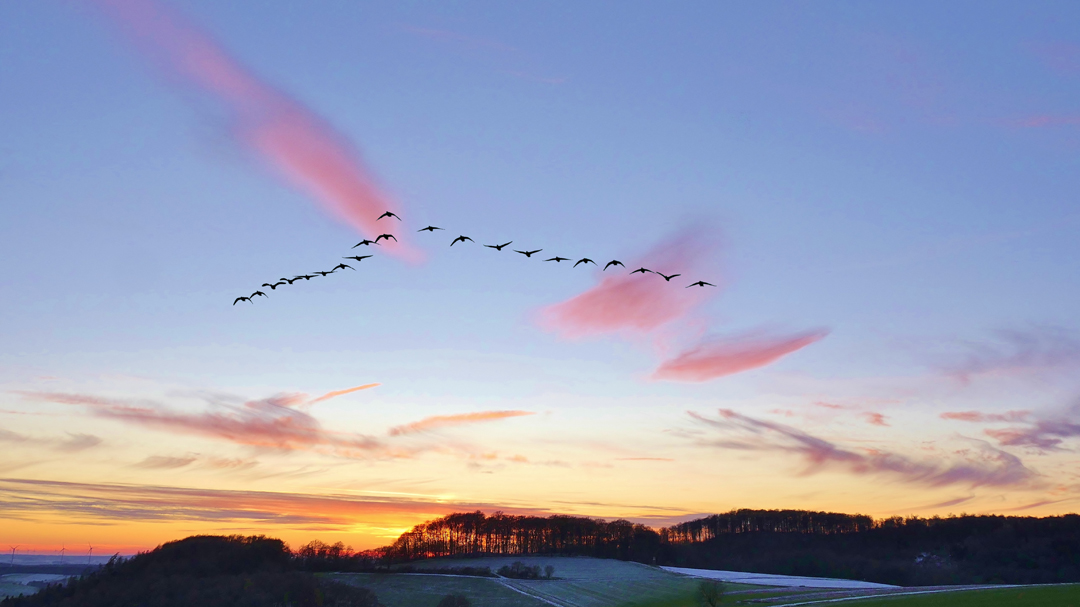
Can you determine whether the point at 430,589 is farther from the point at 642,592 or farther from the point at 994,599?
the point at 994,599

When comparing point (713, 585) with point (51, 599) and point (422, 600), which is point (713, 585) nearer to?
point (422, 600)

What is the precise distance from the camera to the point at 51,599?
14488 cm

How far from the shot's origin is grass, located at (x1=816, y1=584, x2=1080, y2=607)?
7725 cm

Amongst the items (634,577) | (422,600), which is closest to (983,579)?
(634,577)

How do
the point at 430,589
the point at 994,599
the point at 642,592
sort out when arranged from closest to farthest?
the point at 994,599
the point at 430,589
the point at 642,592

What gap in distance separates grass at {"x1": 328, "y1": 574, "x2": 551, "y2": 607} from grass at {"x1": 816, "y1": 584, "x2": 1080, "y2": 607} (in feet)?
155

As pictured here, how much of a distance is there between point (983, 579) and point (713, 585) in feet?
281

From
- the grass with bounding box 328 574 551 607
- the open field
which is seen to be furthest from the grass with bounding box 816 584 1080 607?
the grass with bounding box 328 574 551 607

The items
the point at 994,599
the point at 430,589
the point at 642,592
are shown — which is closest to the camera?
the point at 994,599

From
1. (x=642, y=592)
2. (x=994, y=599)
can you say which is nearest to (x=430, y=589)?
(x=642, y=592)

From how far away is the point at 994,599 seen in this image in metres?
83.4

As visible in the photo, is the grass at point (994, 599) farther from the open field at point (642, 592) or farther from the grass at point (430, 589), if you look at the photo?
the grass at point (430, 589)

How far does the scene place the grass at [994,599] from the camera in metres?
77.2

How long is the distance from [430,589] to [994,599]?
81589mm
